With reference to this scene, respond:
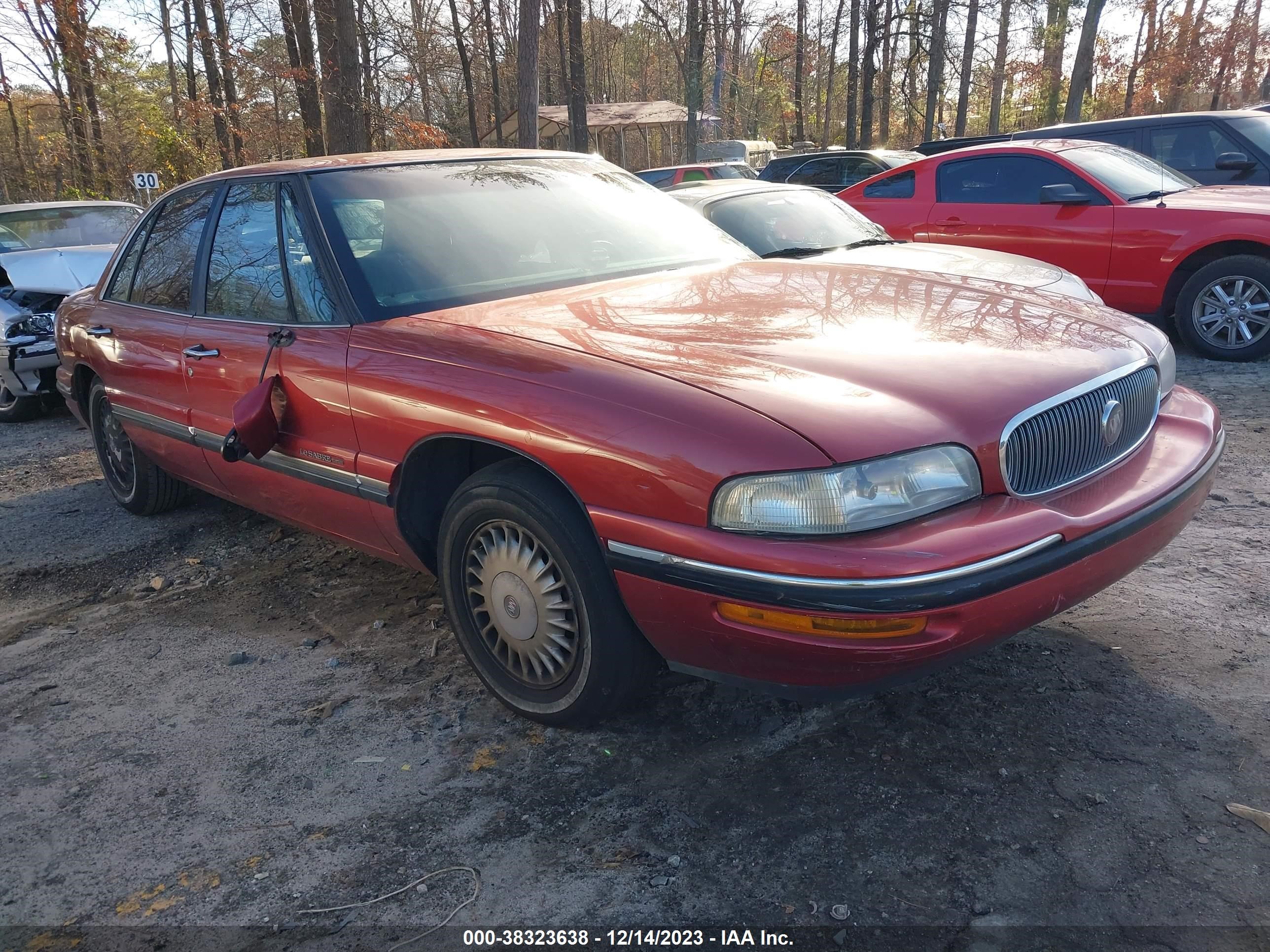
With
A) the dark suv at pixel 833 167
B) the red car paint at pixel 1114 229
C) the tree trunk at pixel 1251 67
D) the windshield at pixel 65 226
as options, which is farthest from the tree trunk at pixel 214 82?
the tree trunk at pixel 1251 67

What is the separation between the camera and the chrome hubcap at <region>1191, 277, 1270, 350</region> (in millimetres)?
6363

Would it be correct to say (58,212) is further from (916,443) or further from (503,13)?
(503,13)

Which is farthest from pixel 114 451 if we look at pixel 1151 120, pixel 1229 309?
pixel 1151 120

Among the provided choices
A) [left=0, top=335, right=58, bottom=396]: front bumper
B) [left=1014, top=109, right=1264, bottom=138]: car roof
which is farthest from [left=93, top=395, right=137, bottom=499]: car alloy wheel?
[left=1014, top=109, right=1264, bottom=138]: car roof

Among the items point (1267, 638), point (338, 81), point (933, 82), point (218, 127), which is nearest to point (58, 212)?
point (338, 81)

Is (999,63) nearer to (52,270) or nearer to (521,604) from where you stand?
(52,270)

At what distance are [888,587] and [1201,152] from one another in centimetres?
800

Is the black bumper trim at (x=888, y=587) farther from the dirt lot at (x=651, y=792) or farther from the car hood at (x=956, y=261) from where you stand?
the car hood at (x=956, y=261)

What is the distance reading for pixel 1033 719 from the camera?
267 cm

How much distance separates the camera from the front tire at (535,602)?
8.11ft

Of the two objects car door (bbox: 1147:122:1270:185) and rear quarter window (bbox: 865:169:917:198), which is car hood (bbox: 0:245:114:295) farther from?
car door (bbox: 1147:122:1270:185)

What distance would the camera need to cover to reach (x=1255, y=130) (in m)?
7.97

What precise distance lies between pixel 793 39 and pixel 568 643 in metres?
44.1

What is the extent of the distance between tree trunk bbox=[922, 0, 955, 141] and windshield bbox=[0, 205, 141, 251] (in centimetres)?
2275
